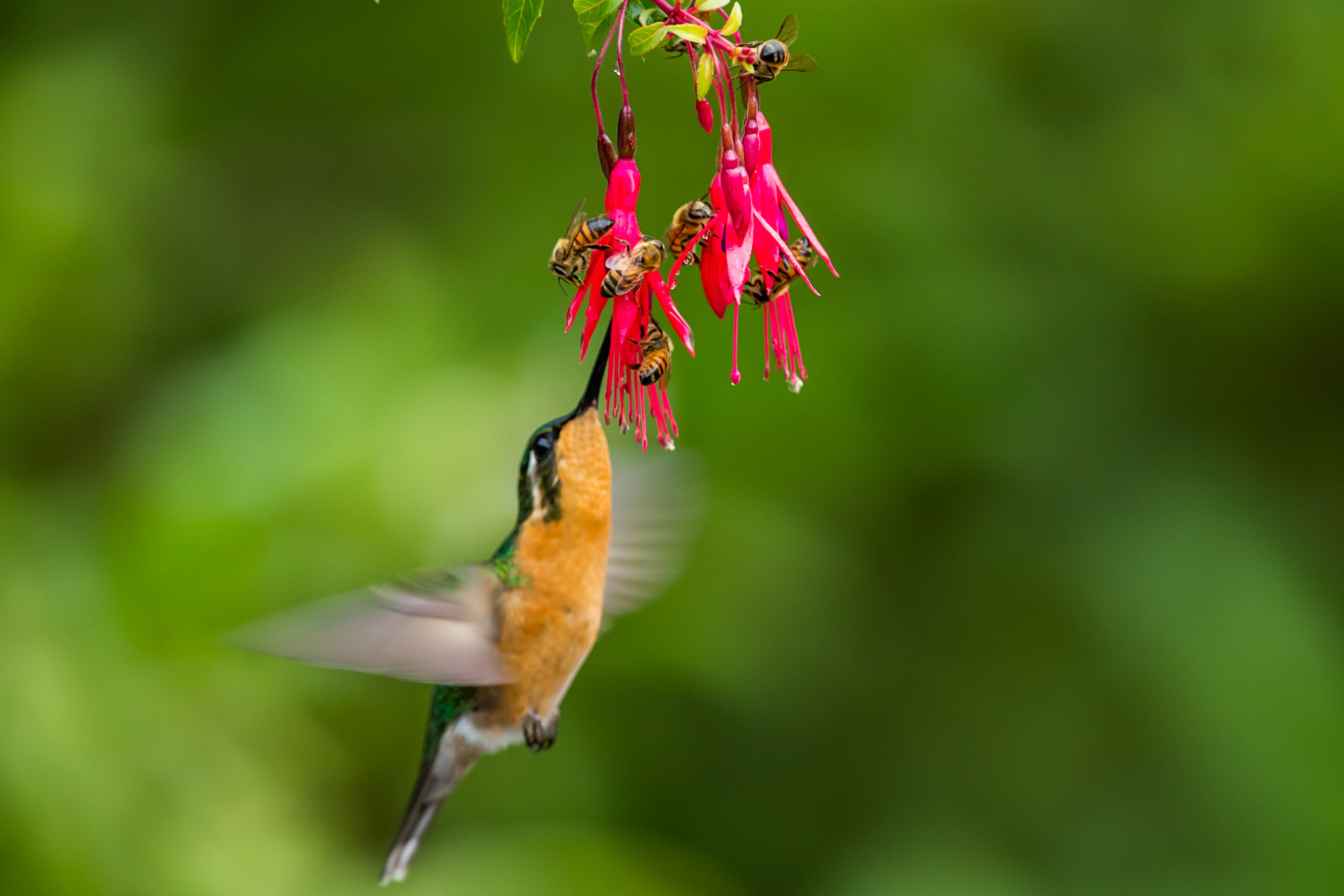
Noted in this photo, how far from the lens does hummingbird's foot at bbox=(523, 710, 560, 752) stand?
1217 millimetres

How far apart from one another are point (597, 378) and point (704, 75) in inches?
9.8

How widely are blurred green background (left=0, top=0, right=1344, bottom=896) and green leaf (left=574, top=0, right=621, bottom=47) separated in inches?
45.6

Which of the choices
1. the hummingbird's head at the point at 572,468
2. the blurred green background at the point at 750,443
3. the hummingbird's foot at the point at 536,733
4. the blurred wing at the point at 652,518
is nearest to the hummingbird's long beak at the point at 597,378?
the hummingbird's head at the point at 572,468

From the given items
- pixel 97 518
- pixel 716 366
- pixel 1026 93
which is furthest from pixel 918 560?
pixel 97 518

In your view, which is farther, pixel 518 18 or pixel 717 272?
pixel 717 272

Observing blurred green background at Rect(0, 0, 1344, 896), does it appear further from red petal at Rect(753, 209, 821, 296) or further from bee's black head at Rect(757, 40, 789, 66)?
bee's black head at Rect(757, 40, 789, 66)

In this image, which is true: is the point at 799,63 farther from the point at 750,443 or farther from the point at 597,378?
the point at 750,443

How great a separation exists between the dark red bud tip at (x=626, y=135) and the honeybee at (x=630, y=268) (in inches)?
3.3

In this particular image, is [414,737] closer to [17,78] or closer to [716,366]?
[716,366]

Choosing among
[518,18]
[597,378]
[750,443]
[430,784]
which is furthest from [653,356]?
[750,443]

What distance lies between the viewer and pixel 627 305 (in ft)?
3.17

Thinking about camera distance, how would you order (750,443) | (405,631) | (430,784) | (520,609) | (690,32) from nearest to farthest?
(690,32) → (405,631) → (520,609) → (430,784) → (750,443)

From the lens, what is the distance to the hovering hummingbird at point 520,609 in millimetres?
972

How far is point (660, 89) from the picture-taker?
2.50m
